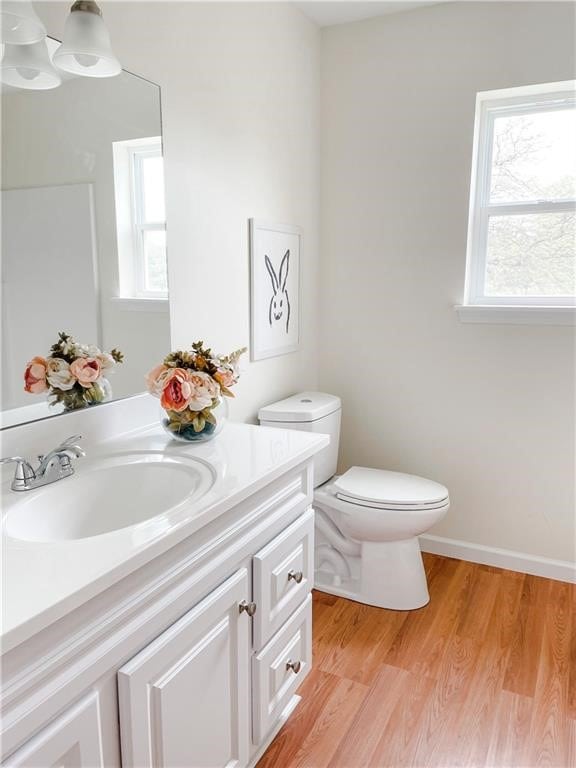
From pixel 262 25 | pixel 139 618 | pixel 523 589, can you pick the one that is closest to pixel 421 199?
pixel 262 25

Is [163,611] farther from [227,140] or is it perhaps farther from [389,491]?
[227,140]

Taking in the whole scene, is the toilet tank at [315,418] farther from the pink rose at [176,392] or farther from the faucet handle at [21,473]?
the faucet handle at [21,473]

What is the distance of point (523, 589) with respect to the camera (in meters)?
2.36

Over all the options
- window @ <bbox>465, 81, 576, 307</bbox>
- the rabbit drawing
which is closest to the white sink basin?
the rabbit drawing

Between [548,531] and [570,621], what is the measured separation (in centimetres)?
41

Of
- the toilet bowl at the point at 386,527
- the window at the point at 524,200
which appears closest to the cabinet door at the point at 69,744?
the toilet bowl at the point at 386,527

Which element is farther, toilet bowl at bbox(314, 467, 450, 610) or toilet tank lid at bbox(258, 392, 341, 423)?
toilet tank lid at bbox(258, 392, 341, 423)

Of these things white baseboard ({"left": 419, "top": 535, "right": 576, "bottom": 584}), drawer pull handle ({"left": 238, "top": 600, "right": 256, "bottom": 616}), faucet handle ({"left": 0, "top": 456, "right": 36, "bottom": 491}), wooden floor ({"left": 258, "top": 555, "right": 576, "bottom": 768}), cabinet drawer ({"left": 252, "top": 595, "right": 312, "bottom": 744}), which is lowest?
wooden floor ({"left": 258, "top": 555, "right": 576, "bottom": 768})

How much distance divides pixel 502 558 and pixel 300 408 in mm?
1182

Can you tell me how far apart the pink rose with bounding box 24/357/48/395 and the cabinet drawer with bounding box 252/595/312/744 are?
0.85 meters

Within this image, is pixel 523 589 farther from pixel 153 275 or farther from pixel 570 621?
pixel 153 275

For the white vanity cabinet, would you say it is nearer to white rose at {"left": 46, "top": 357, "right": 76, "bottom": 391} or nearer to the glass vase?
the glass vase

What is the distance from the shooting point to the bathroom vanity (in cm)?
78

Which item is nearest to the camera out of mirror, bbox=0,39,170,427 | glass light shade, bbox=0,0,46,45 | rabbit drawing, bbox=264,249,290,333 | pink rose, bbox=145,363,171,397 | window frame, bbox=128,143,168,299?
glass light shade, bbox=0,0,46,45
